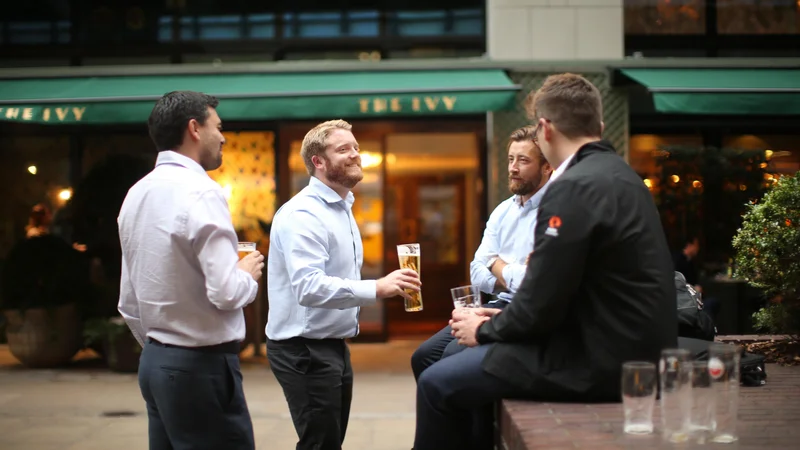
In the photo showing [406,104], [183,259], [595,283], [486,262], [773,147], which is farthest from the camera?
[773,147]

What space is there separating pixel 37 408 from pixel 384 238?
4910 mm

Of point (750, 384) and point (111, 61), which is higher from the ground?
point (111, 61)

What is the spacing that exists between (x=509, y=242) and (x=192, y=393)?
2034 mm

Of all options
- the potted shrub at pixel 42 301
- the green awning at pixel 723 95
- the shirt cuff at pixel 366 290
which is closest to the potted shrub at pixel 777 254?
the shirt cuff at pixel 366 290

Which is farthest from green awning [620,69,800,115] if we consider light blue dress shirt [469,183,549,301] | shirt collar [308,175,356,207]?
shirt collar [308,175,356,207]

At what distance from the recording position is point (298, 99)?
860 centimetres

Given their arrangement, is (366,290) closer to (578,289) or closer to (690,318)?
(578,289)

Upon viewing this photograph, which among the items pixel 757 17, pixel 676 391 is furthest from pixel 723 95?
pixel 676 391

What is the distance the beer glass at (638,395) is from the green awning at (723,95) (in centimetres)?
638

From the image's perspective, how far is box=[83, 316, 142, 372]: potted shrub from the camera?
937cm

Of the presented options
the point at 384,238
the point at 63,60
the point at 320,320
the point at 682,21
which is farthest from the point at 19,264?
the point at 682,21

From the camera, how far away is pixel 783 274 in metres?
4.75

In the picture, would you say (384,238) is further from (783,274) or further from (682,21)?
(783,274)

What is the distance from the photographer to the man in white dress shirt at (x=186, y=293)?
118 inches
